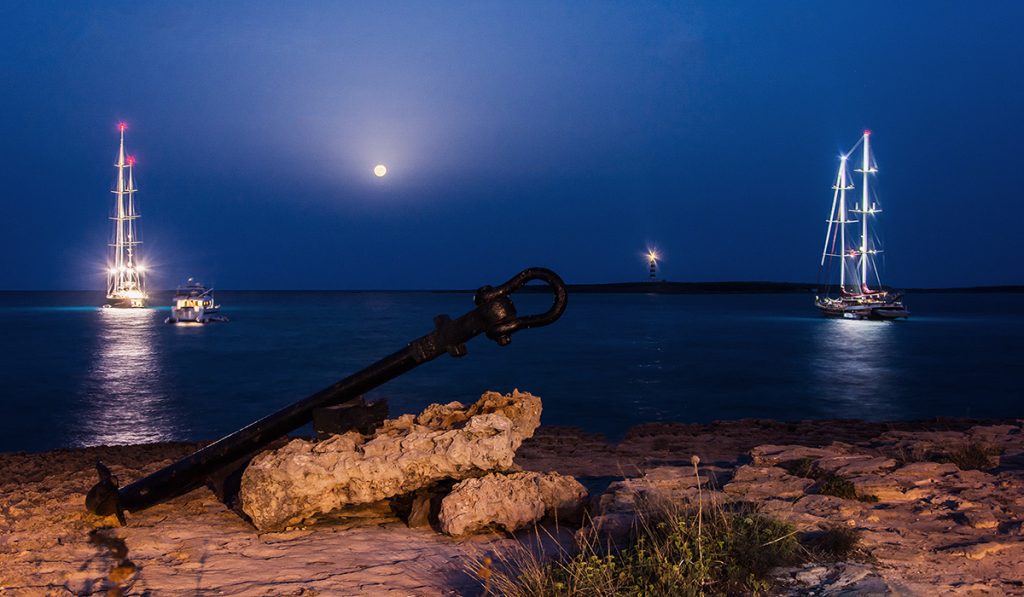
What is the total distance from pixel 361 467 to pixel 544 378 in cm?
2376

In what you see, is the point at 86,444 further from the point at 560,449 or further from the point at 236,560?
the point at 236,560

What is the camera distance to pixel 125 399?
23.7 m

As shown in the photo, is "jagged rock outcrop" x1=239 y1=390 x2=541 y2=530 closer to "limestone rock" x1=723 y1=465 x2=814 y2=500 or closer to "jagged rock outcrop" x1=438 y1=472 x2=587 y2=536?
"jagged rock outcrop" x1=438 y1=472 x2=587 y2=536

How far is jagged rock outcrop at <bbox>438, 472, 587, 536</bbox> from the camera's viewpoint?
17.8 feet

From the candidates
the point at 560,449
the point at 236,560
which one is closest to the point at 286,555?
the point at 236,560

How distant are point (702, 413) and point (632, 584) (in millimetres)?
17876

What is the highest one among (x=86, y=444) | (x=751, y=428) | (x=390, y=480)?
(x=390, y=480)

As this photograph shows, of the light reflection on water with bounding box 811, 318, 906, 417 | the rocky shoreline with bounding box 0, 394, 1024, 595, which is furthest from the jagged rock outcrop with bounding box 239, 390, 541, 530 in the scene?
the light reflection on water with bounding box 811, 318, 906, 417

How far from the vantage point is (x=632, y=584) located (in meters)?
3.65

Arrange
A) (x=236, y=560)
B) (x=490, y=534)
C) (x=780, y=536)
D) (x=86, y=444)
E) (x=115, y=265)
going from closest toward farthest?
(x=780, y=536) → (x=236, y=560) → (x=490, y=534) → (x=86, y=444) → (x=115, y=265)

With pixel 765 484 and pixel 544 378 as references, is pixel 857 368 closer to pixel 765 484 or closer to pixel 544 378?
pixel 544 378

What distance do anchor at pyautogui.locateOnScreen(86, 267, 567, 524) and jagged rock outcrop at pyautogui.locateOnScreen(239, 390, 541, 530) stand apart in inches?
10.4

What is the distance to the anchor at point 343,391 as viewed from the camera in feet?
14.8

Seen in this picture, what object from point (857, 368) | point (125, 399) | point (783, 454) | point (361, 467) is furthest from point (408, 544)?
point (857, 368)
